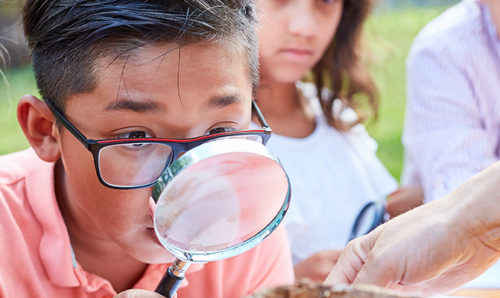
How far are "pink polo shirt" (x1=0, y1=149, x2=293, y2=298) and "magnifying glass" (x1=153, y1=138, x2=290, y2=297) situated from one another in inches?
11.2

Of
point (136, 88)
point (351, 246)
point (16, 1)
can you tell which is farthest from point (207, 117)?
point (16, 1)

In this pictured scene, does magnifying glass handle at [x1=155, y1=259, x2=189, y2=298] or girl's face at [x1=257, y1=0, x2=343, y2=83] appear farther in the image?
girl's face at [x1=257, y1=0, x2=343, y2=83]

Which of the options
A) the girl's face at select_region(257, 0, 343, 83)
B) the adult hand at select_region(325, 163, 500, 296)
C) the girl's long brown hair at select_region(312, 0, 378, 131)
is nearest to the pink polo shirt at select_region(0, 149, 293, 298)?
the adult hand at select_region(325, 163, 500, 296)

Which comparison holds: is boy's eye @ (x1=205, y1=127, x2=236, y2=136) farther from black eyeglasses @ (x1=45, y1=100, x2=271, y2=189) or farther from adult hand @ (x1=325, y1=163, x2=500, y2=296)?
adult hand @ (x1=325, y1=163, x2=500, y2=296)

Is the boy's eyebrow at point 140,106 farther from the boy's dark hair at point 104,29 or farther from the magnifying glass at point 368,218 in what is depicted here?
the magnifying glass at point 368,218

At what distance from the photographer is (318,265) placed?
1931mm

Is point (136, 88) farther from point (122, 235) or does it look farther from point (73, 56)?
point (122, 235)

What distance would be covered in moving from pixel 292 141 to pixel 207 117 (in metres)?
1.18

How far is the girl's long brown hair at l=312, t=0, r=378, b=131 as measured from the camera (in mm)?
2765

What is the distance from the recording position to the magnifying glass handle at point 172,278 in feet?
3.68

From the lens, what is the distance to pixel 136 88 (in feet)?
4.22

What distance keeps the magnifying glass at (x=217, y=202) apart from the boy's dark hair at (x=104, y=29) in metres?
0.35

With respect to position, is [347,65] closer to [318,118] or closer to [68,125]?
[318,118]

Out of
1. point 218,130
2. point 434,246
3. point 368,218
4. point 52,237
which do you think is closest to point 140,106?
point 218,130
